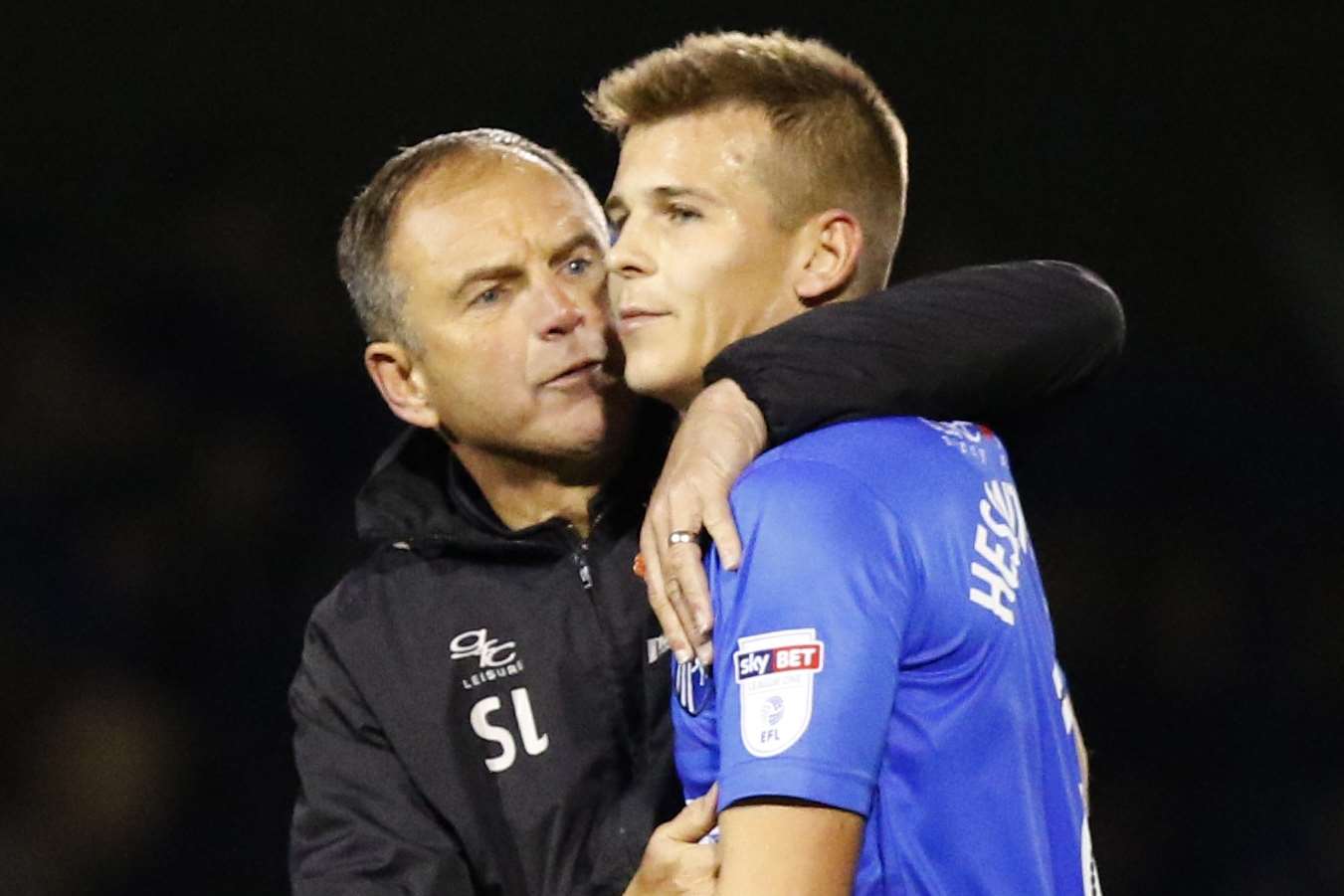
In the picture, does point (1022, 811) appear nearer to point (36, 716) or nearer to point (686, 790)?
point (686, 790)

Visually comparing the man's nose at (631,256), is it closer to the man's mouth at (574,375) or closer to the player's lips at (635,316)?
the player's lips at (635,316)

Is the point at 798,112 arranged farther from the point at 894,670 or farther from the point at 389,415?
the point at 389,415

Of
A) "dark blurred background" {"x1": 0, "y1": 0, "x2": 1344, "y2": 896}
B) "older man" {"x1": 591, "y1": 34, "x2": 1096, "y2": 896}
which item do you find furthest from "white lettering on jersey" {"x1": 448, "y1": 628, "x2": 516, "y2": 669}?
"dark blurred background" {"x1": 0, "y1": 0, "x2": 1344, "y2": 896}

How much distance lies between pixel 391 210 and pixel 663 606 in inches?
35.6

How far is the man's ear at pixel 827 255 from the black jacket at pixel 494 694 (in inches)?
6.7

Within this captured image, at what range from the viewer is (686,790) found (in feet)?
5.76

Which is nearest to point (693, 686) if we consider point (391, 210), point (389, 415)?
point (391, 210)

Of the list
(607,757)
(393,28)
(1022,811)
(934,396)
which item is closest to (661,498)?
(934,396)

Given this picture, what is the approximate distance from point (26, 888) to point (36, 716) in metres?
0.32

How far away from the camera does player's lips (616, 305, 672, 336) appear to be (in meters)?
1.84

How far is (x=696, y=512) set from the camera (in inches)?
64.0

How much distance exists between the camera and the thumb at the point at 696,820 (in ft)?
5.48

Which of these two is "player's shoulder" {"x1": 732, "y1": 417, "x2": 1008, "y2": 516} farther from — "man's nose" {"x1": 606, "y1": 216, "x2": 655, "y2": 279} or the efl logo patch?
"man's nose" {"x1": 606, "y1": 216, "x2": 655, "y2": 279}

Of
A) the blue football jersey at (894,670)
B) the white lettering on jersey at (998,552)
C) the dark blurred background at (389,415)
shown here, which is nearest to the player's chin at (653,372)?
the blue football jersey at (894,670)
